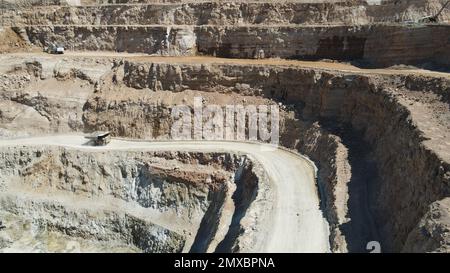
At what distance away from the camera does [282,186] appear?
25047 mm

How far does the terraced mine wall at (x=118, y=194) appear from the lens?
28.0 meters

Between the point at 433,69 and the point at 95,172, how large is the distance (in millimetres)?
24191

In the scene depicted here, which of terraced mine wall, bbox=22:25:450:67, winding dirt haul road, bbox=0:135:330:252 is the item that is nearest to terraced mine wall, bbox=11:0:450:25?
terraced mine wall, bbox=22:25:450:67

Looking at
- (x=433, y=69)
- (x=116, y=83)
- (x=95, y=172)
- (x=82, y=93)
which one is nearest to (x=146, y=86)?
(x=116, y=83)

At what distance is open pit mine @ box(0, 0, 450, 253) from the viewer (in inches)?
834

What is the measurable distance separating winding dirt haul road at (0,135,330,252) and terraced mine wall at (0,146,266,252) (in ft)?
3.90

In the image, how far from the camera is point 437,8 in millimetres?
34781

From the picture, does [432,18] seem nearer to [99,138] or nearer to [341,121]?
[341,121]

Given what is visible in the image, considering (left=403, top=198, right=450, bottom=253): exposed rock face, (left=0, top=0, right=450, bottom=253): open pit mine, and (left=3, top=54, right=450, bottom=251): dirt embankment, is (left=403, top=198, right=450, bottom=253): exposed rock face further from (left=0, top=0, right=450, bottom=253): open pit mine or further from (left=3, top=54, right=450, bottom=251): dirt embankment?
(left=0, top=0, right=450, bottom=253): open pit mine

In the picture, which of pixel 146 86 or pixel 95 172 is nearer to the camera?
pixel 95 172

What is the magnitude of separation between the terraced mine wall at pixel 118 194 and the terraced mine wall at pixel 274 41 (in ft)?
41.4

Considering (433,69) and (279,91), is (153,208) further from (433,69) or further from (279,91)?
(433,69)

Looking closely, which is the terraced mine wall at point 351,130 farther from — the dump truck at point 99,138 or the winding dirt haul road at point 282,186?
the dump truck at point 99,138

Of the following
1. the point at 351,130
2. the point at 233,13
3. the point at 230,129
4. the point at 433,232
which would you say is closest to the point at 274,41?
the point at 233,13
